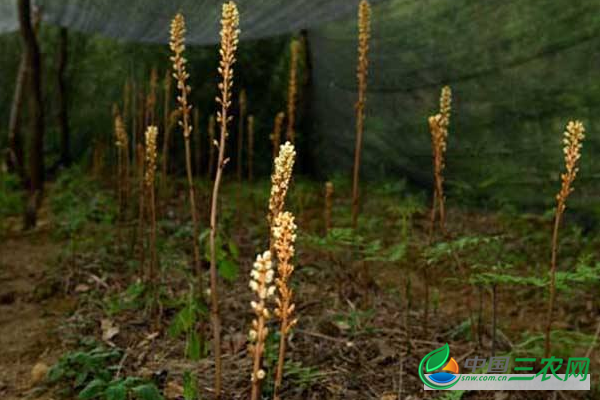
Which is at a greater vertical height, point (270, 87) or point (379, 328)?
point (270, 87)

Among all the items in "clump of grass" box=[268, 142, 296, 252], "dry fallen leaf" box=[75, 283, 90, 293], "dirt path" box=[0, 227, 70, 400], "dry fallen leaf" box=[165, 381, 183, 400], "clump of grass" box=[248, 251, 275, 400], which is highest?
"clump of grass" box=[268, 142, 296, 252]

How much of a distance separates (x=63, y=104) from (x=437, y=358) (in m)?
5.93

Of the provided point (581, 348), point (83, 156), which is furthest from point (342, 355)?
point (83, 156)

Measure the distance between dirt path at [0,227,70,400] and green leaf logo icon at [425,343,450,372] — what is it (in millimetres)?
1207

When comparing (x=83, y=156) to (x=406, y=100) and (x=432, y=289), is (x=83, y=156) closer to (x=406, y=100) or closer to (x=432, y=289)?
(x=406, y=100)

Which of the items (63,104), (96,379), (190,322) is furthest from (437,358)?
(63,104)

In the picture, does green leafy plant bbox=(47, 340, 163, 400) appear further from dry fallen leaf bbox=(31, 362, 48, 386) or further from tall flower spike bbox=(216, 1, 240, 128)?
tall flower spike bbox=(216, 1, 240, 128)

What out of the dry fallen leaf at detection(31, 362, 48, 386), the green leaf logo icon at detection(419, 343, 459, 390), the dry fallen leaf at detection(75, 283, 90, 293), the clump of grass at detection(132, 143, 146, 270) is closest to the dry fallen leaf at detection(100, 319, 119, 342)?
the dry fallen leaf at detection(31, 362, 48, 386)

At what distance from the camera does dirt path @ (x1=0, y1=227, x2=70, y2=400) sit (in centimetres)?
222

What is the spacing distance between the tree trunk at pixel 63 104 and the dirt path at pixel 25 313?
9.98 feet

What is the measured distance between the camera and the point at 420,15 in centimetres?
482

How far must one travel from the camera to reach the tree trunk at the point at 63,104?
686cm

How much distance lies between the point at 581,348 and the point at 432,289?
0.93m

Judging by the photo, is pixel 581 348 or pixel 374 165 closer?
pixel 581 348
